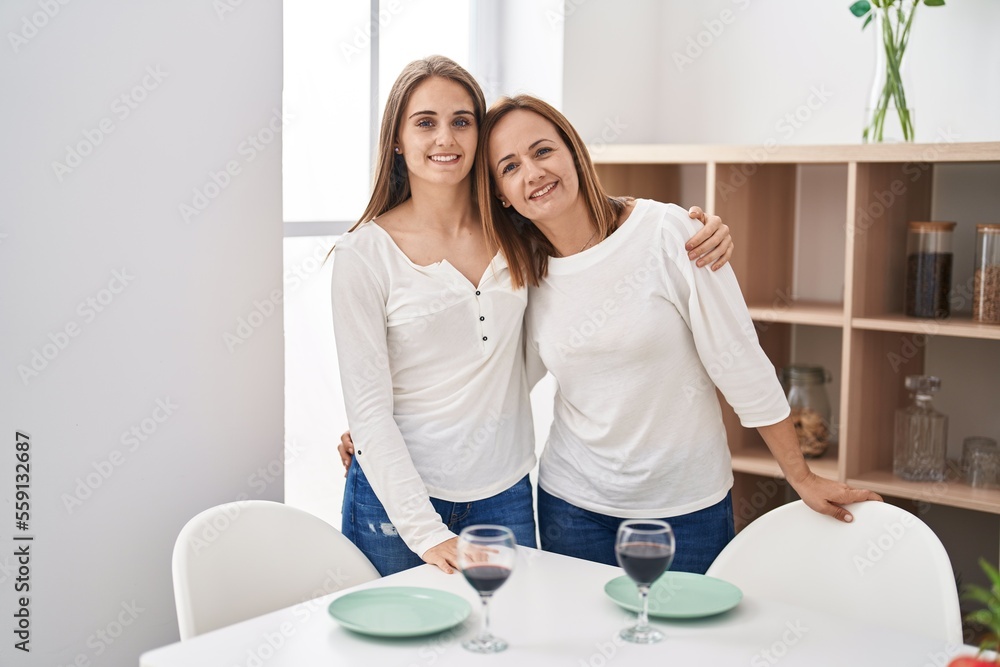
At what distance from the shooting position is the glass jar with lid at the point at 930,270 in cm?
245

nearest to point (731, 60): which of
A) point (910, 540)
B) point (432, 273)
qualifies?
point (432, 273)

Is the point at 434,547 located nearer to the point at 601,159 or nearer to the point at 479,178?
the point at 479,178

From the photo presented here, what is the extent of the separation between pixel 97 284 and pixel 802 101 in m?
1.96

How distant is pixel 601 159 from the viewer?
276 centimetres

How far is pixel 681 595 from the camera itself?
1.43 metres

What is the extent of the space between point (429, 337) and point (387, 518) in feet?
1.13

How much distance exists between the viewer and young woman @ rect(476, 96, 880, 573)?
5.88 ft

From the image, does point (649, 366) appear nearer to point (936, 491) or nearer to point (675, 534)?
point (675, 534)

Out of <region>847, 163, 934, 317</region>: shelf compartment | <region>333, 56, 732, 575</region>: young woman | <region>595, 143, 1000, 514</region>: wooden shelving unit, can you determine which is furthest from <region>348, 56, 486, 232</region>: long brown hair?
<region>847, 163, 934, 317</region>: shelf compartment

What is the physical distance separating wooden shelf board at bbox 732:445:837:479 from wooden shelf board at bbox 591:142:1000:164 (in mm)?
774

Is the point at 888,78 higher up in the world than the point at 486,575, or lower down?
higher up

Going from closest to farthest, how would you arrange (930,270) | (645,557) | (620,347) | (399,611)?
(645,557) < (399,611) < (620,347) < (930,270)

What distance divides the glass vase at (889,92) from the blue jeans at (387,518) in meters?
1.34

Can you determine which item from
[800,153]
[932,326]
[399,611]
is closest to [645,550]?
[399,611]
